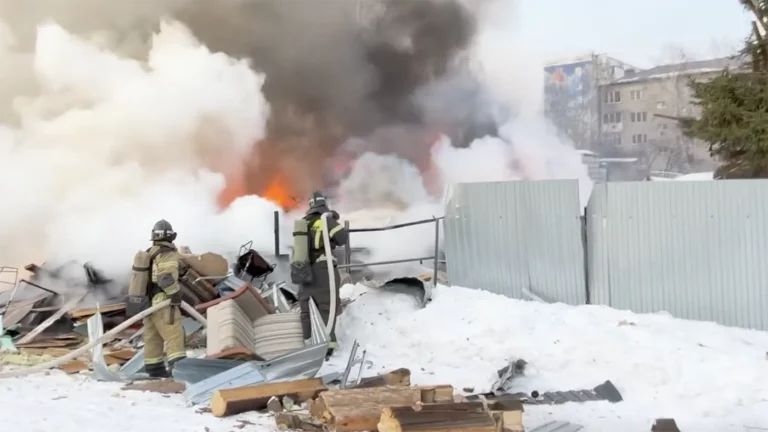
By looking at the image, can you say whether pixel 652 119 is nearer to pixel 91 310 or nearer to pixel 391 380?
pixel 391 380

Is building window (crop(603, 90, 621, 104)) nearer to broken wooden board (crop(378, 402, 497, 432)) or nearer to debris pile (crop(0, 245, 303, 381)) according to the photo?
debris pile (crop(0, 245, 303, 381))

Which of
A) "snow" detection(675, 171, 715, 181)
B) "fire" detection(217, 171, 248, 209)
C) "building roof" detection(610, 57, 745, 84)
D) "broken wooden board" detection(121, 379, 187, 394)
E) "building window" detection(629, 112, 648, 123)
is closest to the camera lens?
"broken wooden board" detection(121, 379, 187, 394)

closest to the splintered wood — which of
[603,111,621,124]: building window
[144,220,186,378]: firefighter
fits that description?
[144,220,186,378]: firefighter

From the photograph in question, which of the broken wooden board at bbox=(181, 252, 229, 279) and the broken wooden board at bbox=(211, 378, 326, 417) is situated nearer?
the broken wooden board at bbox=(211, 378, 326, 417)

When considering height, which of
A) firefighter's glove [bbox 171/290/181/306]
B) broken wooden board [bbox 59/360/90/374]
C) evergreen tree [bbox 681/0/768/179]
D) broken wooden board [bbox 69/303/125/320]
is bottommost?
broken wooden board [bbox 59/360/90/374]

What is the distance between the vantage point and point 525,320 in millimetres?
6789

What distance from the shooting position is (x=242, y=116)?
1220 centimetres

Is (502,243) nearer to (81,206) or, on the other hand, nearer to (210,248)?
(210,248)

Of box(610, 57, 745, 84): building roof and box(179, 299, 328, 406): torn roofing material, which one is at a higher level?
box(610, 57, 745, 84): building roof

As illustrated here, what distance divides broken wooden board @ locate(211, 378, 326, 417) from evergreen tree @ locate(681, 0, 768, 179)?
22.4 feet

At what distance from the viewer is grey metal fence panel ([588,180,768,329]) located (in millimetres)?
6465

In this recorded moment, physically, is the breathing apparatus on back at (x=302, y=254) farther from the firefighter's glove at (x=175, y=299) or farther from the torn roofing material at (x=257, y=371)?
the torn roofing material at (x=257, y=371)

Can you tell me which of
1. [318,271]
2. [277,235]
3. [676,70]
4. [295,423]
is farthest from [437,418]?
[676,70]

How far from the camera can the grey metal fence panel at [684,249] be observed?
646 centimetres
